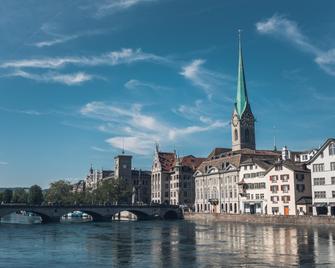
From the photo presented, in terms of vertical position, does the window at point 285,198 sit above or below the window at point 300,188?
below

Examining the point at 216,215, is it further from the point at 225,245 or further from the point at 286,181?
the point at 225,245

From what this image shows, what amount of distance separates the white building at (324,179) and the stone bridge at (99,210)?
57.8 meters

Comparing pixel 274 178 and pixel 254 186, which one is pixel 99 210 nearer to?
pixel 254 186

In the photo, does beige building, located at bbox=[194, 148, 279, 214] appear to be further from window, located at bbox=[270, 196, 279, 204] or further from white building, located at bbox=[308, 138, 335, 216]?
white building, located at bbox=[308, 138, 335, 216]

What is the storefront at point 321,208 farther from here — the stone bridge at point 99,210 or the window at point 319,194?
the stone bridge at point 99,210

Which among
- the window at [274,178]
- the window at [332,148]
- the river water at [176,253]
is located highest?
the window at [332,148]

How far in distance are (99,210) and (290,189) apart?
58.8m

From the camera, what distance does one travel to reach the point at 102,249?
61.9 metres

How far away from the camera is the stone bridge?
13612 cm

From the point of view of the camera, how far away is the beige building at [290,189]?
402ft

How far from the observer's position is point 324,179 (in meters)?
115

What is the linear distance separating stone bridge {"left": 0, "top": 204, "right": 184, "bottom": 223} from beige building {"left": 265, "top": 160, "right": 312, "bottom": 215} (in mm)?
44462

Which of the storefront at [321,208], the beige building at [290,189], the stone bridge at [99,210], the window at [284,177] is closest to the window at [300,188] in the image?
the beige building at [290,189]

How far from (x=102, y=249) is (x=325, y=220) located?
5391cm
